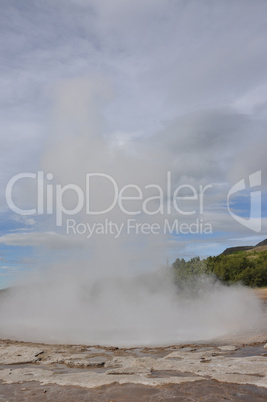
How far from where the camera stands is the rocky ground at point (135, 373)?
5566mm

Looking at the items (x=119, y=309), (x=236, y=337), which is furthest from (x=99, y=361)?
(x=119, y=309)

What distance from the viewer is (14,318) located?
16.5 metres

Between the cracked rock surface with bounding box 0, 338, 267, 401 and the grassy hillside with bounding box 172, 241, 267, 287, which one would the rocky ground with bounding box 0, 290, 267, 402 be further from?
the grassy hillside with bounding box 172, 241, 267, 287

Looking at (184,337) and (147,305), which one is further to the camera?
(147,305)

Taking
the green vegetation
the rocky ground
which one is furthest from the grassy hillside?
the rocky ground

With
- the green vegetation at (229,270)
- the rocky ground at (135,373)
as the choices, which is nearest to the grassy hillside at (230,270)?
the green vegetation at (229,270)

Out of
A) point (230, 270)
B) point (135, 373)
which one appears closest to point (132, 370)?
point (135, 373)

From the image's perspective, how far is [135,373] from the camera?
22.1 ft

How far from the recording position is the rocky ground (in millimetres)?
5566

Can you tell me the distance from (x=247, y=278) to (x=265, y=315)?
1466 cm

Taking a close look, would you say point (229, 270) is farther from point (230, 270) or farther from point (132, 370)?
point (132, 370)

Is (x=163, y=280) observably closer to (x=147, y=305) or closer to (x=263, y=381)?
(x=147, y=305)

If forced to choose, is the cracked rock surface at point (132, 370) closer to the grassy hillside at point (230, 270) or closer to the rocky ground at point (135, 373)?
the rocky ground at point (135, 373)

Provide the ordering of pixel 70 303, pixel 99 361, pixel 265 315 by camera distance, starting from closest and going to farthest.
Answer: pixel 99 361 < pixel 265 315 < pixel 70 303
